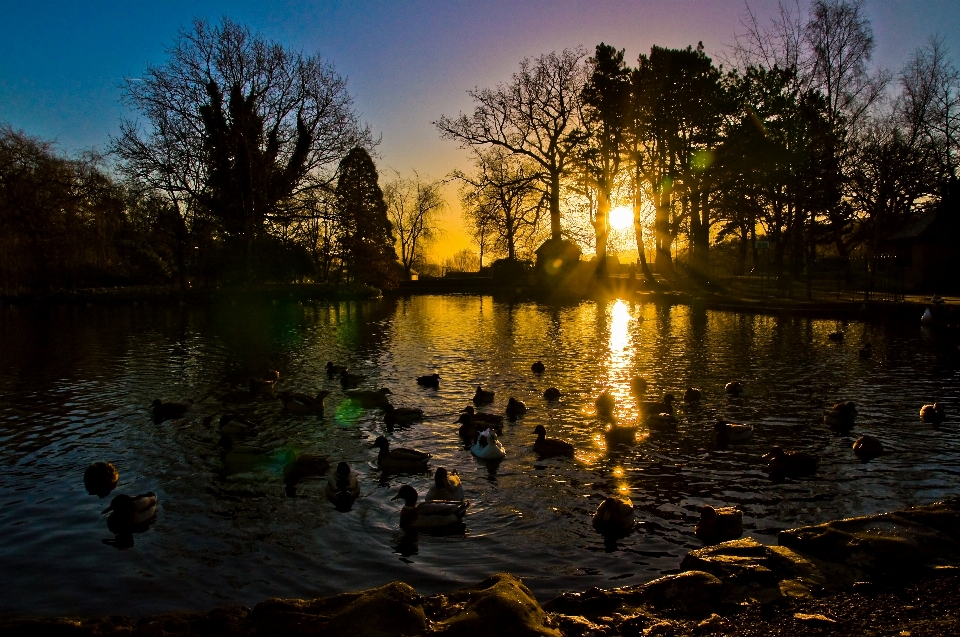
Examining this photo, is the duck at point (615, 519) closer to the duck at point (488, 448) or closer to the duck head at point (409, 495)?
the duck head at point (409, 495)

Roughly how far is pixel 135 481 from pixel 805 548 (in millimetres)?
9390

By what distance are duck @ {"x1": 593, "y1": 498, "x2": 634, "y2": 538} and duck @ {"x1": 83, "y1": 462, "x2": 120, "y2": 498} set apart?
7.16 meters

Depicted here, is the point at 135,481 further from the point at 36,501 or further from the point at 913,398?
the point at 913,398

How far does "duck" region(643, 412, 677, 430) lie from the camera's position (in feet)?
42.4

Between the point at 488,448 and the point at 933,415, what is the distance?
9252mm

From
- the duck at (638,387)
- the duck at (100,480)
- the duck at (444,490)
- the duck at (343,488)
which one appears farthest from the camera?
the duck at (638,387)

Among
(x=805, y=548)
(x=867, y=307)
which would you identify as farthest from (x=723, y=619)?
(x=867, y=307)

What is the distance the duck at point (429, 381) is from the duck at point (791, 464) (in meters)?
9.25

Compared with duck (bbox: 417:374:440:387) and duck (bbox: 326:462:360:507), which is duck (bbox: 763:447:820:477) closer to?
duck (bbox: 326:462:360:507)

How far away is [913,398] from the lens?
50.6 feet

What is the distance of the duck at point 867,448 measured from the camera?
10.8m

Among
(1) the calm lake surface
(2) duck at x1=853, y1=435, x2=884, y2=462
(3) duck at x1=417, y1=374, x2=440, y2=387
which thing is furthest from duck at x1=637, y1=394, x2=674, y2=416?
(3) duck at x1=417, y1=374, x2=440, y2=387

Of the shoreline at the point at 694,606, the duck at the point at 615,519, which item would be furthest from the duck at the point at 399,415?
the shoreline at the point at 694,606

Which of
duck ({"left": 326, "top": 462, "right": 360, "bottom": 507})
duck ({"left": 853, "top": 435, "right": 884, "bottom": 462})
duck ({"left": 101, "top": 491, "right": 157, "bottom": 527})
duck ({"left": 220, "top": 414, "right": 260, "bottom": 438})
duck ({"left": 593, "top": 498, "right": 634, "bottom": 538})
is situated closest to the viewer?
duck ({"left": 593, "top": 498, "right": 634, "bottom": 538})
